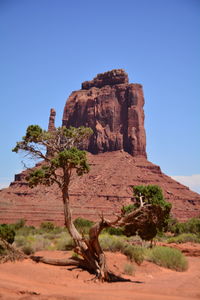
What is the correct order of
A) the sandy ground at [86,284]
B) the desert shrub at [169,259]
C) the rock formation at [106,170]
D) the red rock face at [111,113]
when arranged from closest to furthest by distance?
the sandy ground at [86,284]
the desert shrub at [169,259]
the rock formation at [106,170]
the red rock face at [111,113]

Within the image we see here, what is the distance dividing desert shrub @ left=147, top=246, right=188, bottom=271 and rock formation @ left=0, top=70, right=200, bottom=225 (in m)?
51.7

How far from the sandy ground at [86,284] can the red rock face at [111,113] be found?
95.3m

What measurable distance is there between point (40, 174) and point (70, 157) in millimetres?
1780

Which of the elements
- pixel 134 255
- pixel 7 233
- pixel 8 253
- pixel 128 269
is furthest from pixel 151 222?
pixel 7 233

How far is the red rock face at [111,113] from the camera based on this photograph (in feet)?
376

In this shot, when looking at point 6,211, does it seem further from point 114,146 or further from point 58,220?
point 114,146

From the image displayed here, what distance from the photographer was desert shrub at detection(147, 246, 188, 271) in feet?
63.1

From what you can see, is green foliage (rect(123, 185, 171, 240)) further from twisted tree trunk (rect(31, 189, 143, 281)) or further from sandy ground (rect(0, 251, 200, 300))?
twisted tree trunk (rect(31, 189, 143, 281))

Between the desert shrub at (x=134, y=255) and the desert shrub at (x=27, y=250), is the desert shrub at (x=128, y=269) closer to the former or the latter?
the desert shrub at (x=134, y=255)

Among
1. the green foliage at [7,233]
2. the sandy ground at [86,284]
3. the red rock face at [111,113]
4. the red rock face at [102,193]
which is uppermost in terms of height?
the red rock face at [111,113]

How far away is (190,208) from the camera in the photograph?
95.6 metres

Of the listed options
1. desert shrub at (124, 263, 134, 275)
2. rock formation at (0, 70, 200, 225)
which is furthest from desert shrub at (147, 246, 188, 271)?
rock formation at (0, 70, 200, 225)

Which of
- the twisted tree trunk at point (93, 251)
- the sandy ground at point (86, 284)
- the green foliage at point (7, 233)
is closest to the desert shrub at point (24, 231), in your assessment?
the green foliage at point (7, 233)

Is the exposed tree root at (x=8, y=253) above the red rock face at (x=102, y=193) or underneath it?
underneath
